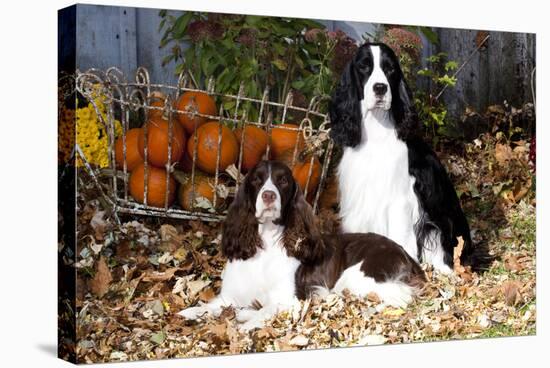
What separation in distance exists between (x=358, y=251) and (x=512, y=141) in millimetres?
1780

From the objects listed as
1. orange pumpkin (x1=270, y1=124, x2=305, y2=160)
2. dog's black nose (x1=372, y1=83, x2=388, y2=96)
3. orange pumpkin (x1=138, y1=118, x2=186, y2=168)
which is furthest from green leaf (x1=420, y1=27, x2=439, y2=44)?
orange pumpkin (x1=138, y1=118, x2=186, y2=168)

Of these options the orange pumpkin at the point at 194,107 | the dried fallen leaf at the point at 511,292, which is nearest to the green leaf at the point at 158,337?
the orange pumpkin at the point at 194,107

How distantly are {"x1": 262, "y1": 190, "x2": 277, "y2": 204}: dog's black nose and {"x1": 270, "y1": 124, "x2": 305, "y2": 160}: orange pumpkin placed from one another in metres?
0.47

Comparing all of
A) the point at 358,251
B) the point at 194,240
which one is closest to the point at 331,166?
the point at 358,251

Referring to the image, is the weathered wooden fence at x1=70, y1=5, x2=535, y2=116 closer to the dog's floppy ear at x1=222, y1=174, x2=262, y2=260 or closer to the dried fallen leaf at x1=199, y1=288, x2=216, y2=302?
the dog's floppy ear at x1=222, y1=174, x2=262, y2=260

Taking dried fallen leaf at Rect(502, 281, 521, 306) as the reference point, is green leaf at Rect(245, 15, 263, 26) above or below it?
above

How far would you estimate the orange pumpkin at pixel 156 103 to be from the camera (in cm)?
677

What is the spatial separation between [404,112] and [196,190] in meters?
1.57

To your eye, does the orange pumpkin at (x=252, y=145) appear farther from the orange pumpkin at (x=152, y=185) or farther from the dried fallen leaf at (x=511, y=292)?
the dried fallen leaf at (x=511, y=292)

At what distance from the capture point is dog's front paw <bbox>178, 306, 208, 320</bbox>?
6.71 m

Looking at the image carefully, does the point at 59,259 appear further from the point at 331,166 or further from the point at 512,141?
the point at 512,141

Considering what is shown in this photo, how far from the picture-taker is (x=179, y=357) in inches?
259

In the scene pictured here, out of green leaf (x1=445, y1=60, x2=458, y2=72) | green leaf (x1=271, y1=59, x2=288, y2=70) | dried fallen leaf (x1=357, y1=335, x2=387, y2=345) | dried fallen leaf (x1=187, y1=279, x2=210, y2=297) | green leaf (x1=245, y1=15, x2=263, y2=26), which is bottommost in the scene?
dried fallen leaf (x1=357, y1=335, x2=387, y2=345)

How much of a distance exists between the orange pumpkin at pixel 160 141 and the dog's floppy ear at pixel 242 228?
0.49 meters
